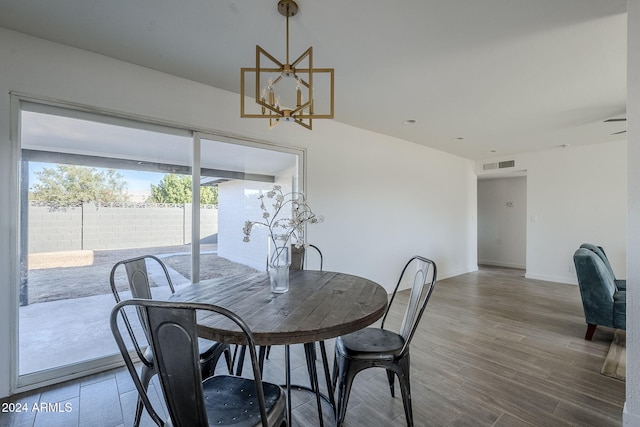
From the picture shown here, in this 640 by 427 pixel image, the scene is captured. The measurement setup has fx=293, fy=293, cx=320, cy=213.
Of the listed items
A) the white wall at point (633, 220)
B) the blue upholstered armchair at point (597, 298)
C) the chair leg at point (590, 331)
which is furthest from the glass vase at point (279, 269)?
the chair leg at point (590, 331)

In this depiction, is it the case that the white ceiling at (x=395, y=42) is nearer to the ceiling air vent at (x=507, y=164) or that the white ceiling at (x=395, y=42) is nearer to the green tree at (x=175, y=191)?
the green tree at (x=175, y=191)

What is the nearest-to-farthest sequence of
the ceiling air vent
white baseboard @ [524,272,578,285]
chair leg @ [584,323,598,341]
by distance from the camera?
chair leg @ [584,323,598,341] → white baseboard @ [524,272,578,285] → the ceiling air vent

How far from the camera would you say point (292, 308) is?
4.75 ft

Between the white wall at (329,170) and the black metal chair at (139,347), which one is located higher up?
the white wall at (329,170)

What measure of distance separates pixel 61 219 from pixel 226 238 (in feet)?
4.37

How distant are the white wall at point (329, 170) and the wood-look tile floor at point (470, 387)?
629 mm

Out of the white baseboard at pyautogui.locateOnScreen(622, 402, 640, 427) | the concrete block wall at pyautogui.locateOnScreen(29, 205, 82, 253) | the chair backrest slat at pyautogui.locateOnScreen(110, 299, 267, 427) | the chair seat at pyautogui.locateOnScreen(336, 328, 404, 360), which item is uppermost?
the concrete block wall at pyautogui.locateOnScreen(29, 205, 82, 253)

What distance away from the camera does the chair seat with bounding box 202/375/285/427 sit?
1.12 meters

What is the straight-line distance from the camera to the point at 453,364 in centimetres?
245

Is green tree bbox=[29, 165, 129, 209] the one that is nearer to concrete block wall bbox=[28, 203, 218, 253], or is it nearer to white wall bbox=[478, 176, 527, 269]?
concrete block wall bbox=[28, 203, 218, 253]

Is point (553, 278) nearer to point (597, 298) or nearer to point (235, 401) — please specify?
point (597, 298)

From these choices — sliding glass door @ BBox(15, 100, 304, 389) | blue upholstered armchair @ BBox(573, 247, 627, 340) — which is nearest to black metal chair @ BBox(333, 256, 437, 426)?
sliding glass door @ BBox(15, 100, 304, 389)

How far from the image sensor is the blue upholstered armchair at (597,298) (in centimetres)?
276

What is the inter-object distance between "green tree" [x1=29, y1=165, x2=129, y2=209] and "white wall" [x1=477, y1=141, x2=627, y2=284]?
6.71 m
